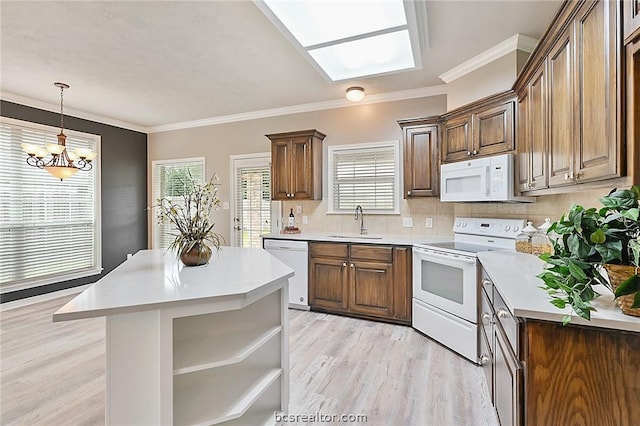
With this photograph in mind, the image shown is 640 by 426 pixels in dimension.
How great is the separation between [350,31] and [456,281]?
2.21 m

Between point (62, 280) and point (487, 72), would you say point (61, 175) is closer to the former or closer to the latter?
point (62, 280)

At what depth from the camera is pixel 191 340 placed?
5.31ft

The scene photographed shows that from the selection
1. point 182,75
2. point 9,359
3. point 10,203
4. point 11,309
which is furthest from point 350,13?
point 11,309

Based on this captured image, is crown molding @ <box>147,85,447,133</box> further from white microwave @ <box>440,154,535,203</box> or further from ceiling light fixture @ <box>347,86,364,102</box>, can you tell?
white microwave @ <box>440,154,535,203</box>

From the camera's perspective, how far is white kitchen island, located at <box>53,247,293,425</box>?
1.32 m

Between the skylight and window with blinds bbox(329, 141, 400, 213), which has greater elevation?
the skylight

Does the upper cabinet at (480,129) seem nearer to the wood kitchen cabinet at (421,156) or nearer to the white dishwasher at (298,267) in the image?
the wood kitchen cabinet at (421,156)

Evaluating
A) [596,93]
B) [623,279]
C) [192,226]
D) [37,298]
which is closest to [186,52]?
[192,226]

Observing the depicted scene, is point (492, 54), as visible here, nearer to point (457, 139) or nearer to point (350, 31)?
point (457, 139)

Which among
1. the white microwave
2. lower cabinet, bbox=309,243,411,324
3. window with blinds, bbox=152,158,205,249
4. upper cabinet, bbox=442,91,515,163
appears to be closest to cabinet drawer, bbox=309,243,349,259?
lower cabinet, bbox=309,243,411,324

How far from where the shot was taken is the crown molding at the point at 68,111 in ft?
13.1

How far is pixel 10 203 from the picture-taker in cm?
399

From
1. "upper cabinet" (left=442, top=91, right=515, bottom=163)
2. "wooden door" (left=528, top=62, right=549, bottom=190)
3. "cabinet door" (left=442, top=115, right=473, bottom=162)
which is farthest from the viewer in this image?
"cabinet door" (left=442, top=115, right=473, bottom=162)

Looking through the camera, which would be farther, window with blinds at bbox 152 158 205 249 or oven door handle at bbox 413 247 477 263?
window with blinds at bbox 152 158 205 249
